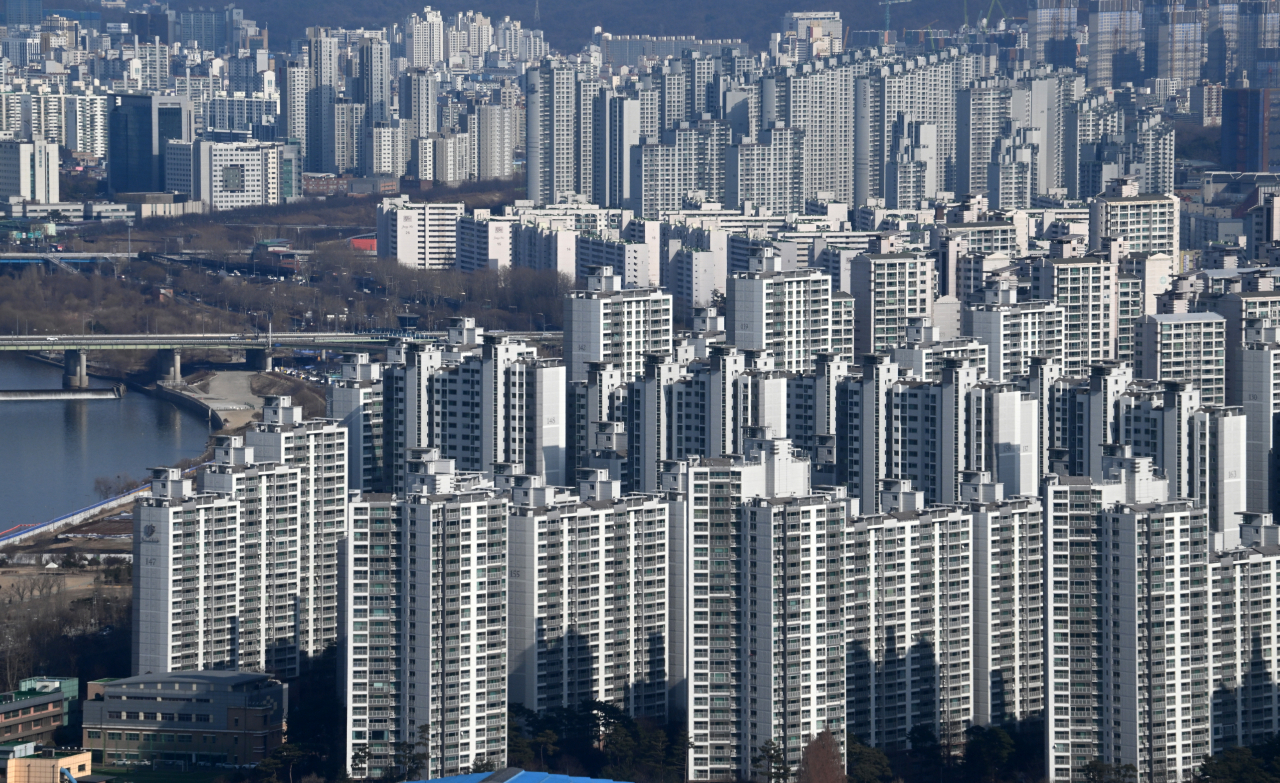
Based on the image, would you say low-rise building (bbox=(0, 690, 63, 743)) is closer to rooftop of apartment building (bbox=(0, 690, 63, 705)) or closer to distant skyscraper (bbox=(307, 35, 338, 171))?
rooftop of apartment building (bbox=(0, 690, 63, 705))

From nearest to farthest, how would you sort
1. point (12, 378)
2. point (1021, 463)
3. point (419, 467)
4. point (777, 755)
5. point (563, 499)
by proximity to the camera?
1. point (777, 755)
2. point (563, 499)
3. point (419, 467)
4. point (1021, 463)
5. point (12, 378)

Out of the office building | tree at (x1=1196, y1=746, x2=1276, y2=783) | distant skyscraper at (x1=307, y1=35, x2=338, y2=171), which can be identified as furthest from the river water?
distant skyscraper at (x1=307, y1=35, x2=338, y2=171)

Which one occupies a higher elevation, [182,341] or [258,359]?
[182,341]

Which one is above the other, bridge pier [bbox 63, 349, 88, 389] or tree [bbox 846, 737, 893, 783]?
bridge pier [bbox 63, 349, 88, 389]

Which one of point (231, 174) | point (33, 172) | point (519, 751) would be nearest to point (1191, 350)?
point (519, 751)

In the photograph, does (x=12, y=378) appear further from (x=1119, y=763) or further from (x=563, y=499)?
(x=1119, y=763)

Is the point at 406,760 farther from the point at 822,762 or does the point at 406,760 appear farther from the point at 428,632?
the point at 822,762

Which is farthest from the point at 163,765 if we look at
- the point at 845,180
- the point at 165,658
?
the point at 845,180
